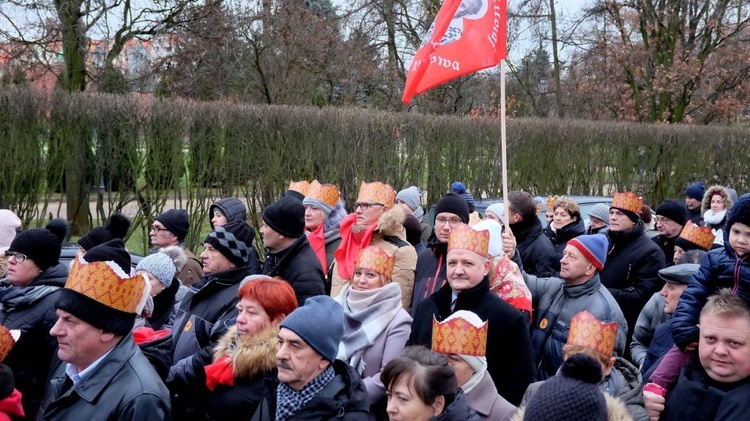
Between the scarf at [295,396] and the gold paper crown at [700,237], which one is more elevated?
the gold paper crown at [700,237]

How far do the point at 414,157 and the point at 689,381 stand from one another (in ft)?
34.1

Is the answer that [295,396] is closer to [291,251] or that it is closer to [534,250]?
[291,251]

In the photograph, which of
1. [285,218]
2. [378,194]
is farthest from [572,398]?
[378,194]

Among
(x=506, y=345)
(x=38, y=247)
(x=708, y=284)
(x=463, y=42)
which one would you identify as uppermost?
(x=463, y=42)

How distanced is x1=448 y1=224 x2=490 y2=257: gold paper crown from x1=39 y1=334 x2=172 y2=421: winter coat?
201 cm

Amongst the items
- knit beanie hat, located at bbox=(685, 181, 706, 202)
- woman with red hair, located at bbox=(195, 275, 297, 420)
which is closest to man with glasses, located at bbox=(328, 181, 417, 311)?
woman with red hair, located at bbox=(195, 275, 297, 420)

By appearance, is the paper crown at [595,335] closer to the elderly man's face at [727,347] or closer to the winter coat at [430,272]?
the elderly man's face at [727,347]

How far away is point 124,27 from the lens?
17469 millimetres

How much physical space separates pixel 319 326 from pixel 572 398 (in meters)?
1.27

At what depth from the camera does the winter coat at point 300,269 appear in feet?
17.9

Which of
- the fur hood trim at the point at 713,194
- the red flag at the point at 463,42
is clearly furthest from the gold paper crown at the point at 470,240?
the fur hood trim at the point at 713,194

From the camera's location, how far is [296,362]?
368cm

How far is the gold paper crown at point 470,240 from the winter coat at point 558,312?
3.26ft

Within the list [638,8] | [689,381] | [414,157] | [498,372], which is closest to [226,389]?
[498,372]
